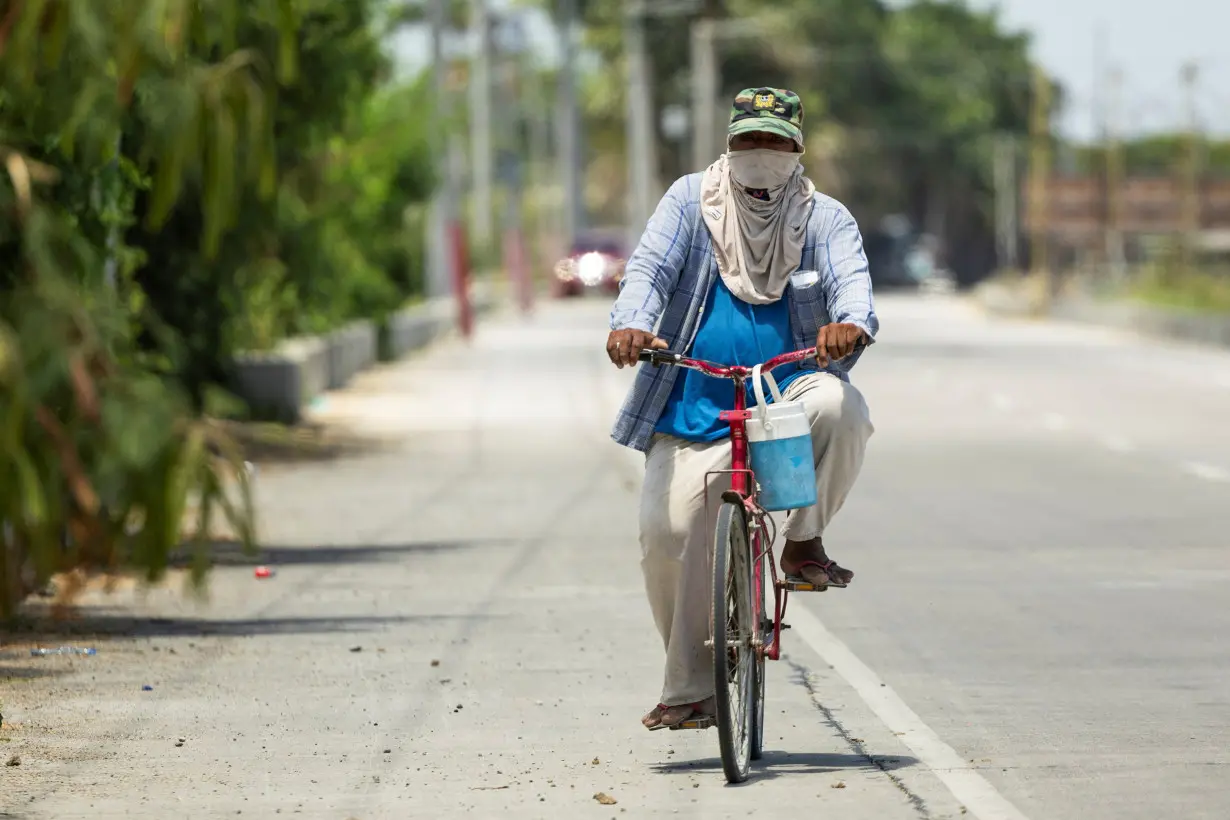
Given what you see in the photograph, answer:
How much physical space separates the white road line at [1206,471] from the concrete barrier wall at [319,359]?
795 cm

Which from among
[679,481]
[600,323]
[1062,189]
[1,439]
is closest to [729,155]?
[679,481]

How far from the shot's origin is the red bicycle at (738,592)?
25.4 ft

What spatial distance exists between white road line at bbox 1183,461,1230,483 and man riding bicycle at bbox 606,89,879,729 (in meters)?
11.5

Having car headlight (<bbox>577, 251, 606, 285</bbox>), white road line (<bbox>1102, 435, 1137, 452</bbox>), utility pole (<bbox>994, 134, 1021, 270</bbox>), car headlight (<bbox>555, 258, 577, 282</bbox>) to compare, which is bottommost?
utility pole (<bbox>994, 134, 1021, 270</bbox>)

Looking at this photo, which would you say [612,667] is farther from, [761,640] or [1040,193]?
[1040,193]

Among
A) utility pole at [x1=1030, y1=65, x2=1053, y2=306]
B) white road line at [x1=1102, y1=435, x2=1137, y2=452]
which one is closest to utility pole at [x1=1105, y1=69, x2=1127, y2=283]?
utility pole at [x1=1030, y1=65, x2=1053, y2=306]

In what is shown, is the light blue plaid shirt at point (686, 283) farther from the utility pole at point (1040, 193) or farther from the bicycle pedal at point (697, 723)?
the utility pole at point (1040, 193)

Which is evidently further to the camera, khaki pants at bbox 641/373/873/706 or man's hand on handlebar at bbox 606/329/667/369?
khaki pants at bbox 641/373/873/706

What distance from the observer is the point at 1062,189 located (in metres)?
74.8

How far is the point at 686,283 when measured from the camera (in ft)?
27.1

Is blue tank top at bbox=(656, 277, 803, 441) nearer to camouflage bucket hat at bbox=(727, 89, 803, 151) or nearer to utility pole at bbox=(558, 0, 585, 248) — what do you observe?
camouflage bucket hat at bbox=(727, 89, 803, 151)

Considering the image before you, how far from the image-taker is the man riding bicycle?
8125 millimetres

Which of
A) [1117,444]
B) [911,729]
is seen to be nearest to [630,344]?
[911,729]

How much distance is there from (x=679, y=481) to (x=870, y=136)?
10222 centimetres
